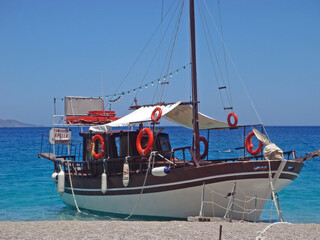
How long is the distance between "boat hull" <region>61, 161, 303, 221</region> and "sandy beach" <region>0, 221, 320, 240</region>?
6.89ft

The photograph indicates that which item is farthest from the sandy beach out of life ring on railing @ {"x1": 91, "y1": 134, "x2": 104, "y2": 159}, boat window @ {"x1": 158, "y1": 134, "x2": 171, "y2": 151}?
boat window @ {"x1": 158, "y1": 134, "x2": 171, "y2": 151}

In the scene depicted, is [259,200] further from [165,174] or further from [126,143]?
[126,143]

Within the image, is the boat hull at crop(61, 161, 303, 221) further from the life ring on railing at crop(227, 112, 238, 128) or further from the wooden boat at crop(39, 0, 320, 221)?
the life ring on railing at crop(227, 112, 238, 128)

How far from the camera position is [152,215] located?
17.5m

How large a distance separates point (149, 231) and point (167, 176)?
424 cm

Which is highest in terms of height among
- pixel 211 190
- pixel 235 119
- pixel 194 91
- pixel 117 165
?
pixel 194 91

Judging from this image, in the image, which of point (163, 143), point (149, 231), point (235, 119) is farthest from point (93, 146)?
point (149, 231)

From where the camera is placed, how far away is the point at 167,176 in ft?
54.5

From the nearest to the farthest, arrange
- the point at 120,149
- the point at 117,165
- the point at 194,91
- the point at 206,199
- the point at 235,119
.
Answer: the point at 206,199 → the point at 194,91 → the point at 235,119 → the point at 117,165 → the point at 120,149

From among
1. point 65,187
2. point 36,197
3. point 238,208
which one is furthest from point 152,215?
point 36,197

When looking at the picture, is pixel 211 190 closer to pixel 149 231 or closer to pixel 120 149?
pixel 149 231

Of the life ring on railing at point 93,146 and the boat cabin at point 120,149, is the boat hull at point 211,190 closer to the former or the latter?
the boat cabin at point 120,149

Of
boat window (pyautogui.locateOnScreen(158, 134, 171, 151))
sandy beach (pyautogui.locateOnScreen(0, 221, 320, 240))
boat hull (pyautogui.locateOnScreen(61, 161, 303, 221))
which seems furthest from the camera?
boat window (pyautogui.locateOnScreen(158, 134, 171, 151))

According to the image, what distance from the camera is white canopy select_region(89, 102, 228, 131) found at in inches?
699
